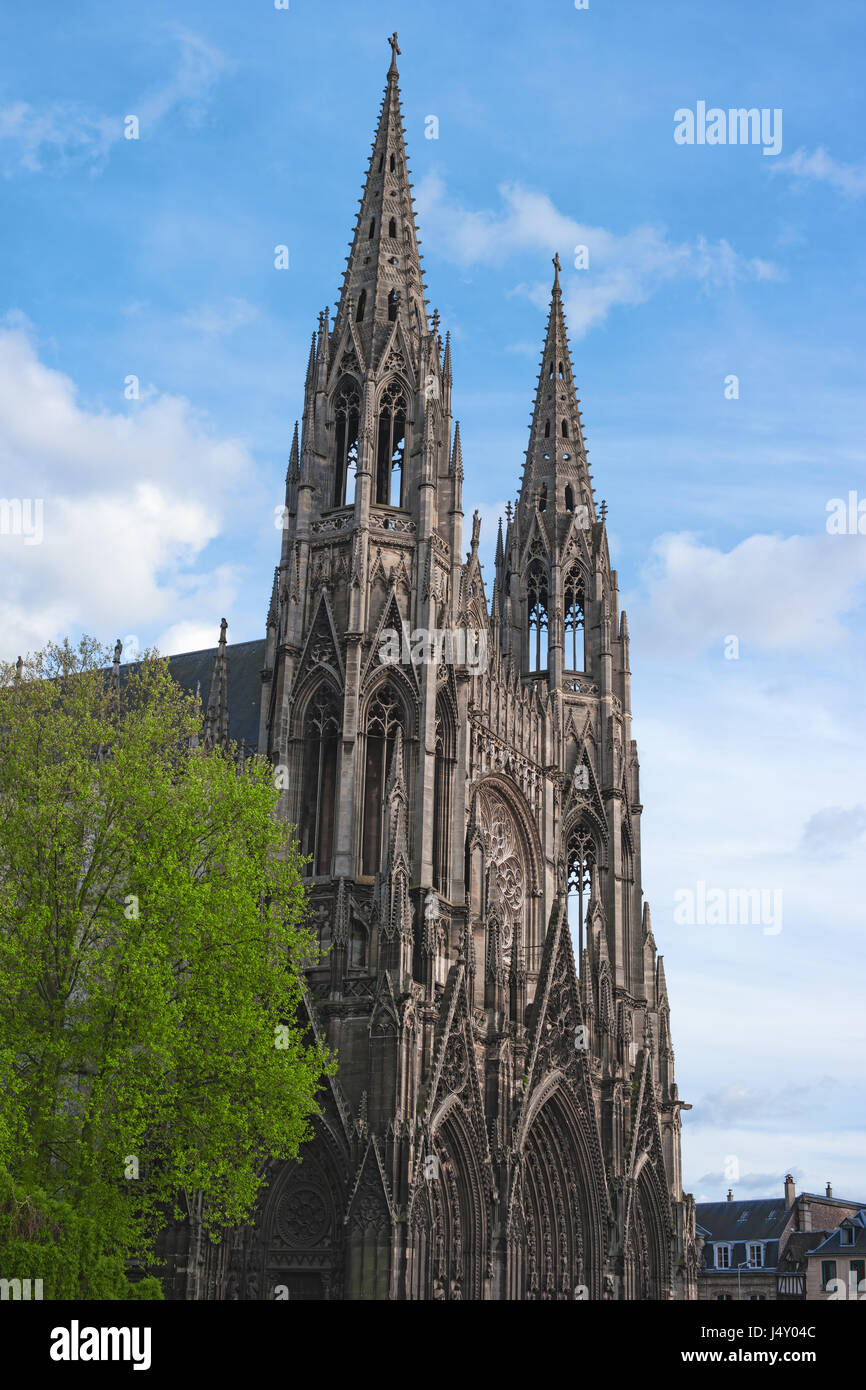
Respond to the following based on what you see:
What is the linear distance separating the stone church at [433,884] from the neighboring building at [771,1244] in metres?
27.3

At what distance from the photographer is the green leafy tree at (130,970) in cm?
2400

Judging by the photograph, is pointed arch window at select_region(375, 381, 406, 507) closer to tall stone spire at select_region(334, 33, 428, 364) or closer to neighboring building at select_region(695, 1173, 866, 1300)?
tall stone spire at select_region(334, 33, 428, 364)

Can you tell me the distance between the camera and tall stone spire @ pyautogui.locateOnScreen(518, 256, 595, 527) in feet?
189

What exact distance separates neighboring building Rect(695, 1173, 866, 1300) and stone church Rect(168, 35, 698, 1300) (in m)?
27.3

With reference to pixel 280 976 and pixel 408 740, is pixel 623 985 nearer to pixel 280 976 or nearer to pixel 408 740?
pixel 408 740

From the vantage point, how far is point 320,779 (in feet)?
128

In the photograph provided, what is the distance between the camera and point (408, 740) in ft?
128

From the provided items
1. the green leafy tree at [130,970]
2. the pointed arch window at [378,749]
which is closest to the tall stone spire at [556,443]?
the pointed arch window at [378,749]

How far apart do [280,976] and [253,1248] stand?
11.1 meters

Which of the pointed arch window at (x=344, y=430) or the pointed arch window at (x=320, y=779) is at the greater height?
the pointed arch window at (x=344, y=430)

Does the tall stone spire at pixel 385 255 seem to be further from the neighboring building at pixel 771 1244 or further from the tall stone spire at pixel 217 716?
the neighboring building at pixel 771 1244

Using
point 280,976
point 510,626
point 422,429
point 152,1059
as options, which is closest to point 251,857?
point 280,976
